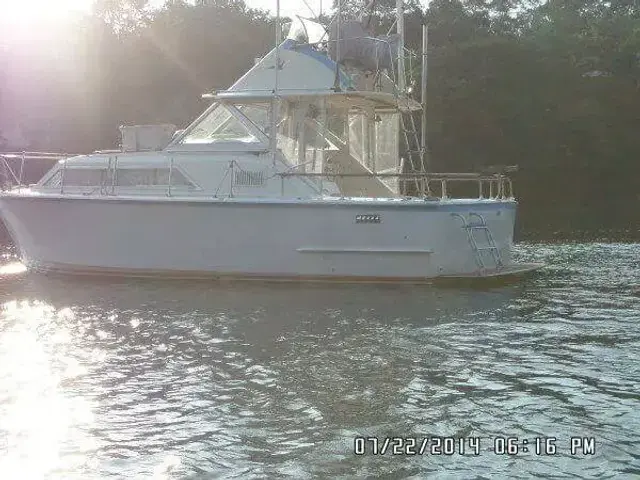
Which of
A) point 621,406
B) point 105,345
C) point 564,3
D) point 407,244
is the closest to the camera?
point 621,406

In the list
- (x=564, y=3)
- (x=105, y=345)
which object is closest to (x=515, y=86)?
(x=564, y=3)

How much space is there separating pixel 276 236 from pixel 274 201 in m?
0.61

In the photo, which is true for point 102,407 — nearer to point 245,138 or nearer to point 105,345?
point 105,345

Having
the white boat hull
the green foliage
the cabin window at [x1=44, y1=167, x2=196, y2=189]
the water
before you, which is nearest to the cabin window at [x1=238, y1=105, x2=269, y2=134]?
the cabin window at [x1=44, y1=167, x2=196, y2=189]

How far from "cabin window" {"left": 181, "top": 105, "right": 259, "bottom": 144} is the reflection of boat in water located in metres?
0.03

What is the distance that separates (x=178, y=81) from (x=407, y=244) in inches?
1392

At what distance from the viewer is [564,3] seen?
5631cm

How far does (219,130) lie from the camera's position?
550 inches

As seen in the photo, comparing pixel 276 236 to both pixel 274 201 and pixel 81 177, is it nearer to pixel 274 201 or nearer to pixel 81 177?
pixel 274 201

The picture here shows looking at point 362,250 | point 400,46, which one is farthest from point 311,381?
point 400,46

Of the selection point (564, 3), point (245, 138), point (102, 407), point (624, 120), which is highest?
point (564, 3)

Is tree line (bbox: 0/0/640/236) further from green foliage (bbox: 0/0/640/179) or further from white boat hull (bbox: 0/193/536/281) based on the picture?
white boat hull (bbox: 0/193/536/281)

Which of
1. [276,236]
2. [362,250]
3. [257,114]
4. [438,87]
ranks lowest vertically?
[362,250]

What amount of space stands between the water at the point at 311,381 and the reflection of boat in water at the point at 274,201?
872mm
